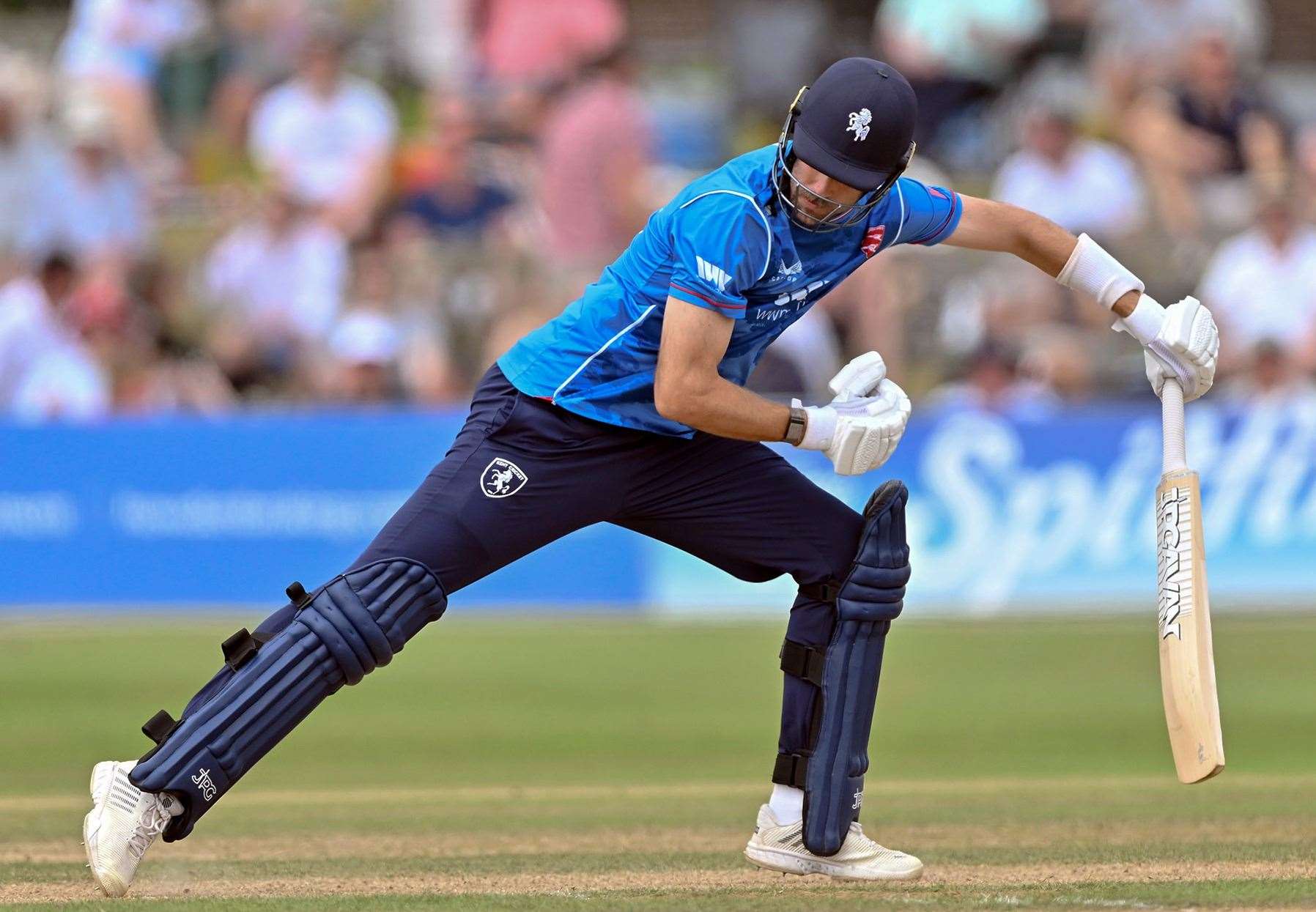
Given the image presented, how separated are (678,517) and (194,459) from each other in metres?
6.51

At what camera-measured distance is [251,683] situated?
4293 mm

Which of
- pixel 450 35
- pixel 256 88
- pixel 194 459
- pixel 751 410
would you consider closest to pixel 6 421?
pixel 194 459

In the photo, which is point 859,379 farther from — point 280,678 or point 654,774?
point 654,774

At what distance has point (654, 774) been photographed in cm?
646

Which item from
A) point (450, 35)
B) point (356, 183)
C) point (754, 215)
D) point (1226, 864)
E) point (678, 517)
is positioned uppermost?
point (450, 35)

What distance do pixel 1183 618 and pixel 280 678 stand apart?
2.07 meters

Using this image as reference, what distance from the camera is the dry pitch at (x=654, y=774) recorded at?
4465mm

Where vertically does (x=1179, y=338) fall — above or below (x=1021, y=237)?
below

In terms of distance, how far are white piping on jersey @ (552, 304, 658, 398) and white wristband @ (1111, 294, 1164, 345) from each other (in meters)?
1.15

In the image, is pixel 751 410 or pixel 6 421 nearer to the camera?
pixel 751 410

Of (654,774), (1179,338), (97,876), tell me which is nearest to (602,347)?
(1179,338)

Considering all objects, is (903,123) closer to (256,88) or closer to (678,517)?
(678,517)

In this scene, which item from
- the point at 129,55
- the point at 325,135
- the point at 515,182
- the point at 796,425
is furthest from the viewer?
the point at 129,55

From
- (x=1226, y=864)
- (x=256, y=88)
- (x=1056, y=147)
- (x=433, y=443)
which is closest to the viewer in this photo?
(x=1226, y=864)
